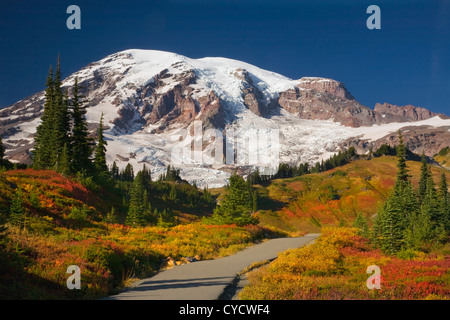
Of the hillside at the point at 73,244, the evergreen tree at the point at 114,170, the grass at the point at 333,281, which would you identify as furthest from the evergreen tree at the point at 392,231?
the evergreen tree at the point at 114,170

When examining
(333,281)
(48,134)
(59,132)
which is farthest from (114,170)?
(333,281)

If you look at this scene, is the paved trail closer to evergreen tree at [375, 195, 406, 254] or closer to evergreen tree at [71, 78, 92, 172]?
evergreen tree at [375, 195, 406, 254]

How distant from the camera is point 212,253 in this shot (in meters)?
20.7

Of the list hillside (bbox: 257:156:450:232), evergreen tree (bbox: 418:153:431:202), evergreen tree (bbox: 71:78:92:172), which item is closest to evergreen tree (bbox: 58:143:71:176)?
evergreen tree (bbox: 71:78:92:172)

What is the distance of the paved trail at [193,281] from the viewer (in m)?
11.0

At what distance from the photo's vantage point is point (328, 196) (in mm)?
142625

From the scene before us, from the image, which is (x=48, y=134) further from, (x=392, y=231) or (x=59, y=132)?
(x=392, y=231)

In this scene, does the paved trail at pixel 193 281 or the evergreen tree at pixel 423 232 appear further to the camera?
the evergreen tree at pixel 423 232

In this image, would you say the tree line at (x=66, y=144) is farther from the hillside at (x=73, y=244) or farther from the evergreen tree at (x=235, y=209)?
the evergreen tree at (x=235, y=209)

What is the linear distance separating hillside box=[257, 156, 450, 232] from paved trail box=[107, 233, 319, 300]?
303 feet

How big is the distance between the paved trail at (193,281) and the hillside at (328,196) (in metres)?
92.2

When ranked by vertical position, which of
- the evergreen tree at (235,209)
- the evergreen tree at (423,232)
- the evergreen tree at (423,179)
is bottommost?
the evergreen tree at (423,232)

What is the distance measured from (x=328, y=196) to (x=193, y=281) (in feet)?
453

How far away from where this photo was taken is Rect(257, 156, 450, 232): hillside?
123 metres
